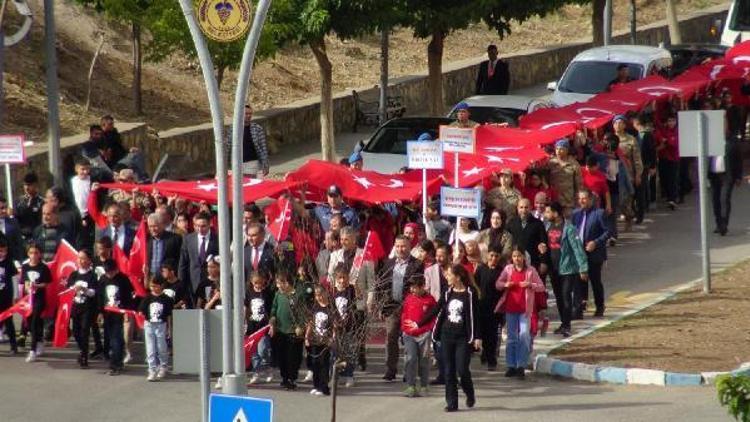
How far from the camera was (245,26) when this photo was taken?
15.0 metres

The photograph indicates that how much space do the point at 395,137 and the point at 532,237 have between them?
6.74 metres

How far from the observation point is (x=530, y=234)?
2091 cm

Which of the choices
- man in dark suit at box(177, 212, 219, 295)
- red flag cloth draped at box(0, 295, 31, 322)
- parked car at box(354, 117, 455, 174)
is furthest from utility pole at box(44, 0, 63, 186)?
parked car at box(354, 117, 455, 174)

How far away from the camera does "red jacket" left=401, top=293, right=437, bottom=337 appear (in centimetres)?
1838

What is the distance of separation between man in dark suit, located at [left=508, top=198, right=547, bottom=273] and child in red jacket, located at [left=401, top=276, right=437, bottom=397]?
8.15 feet

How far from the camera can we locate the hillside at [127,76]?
102 feet

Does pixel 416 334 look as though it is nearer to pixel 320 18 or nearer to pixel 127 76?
pixel 320 18

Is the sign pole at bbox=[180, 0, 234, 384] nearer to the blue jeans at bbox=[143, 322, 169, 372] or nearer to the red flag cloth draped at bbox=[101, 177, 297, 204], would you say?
the blue jeans at bbox=[143, 322, 169, 372]

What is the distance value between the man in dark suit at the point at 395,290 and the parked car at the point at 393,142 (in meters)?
6.81

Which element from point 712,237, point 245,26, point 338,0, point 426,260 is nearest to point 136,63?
point 338,0

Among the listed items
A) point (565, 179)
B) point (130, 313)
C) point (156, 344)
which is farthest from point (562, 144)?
point (156, 344)

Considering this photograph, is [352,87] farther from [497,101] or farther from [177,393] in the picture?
[177,393]

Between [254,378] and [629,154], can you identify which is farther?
[629,154]

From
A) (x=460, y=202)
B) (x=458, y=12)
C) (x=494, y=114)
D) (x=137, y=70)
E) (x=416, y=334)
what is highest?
(x=458, y=12)
